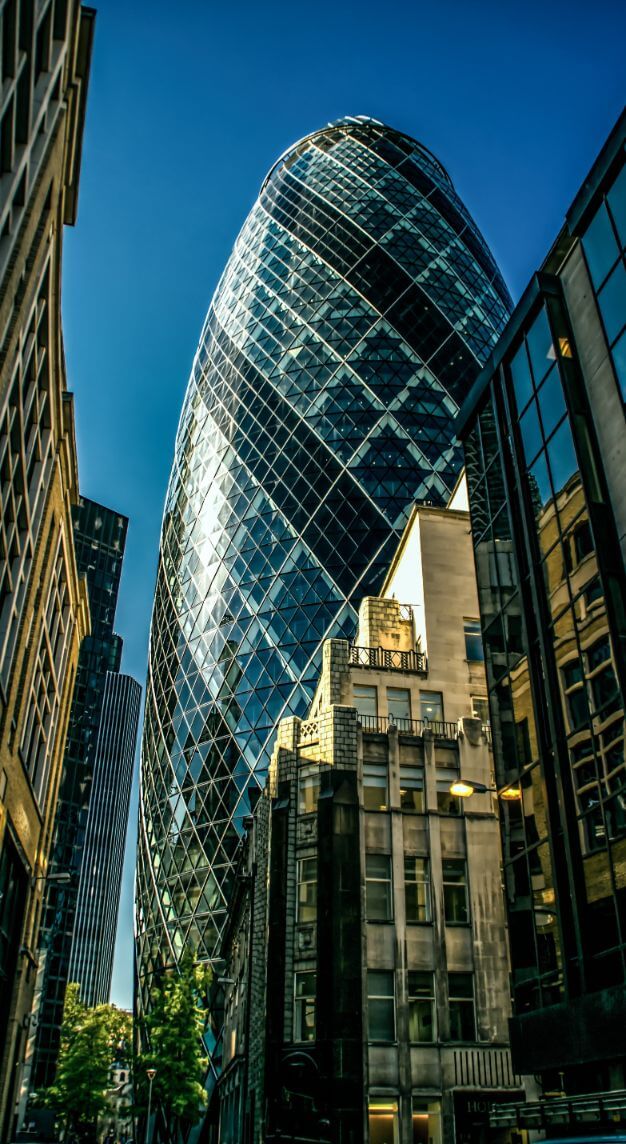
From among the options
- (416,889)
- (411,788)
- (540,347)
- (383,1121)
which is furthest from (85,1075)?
(540,347)

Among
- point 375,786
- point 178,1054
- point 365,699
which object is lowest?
point 178,1054

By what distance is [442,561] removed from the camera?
37094 mm

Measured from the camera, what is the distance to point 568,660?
773 inches

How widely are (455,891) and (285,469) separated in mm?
47854

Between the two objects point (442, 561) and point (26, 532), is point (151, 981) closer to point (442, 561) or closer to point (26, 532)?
point (442, 561)

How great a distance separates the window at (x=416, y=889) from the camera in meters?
27.9

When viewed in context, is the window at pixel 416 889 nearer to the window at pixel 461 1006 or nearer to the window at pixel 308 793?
the window at pixel 461 1006

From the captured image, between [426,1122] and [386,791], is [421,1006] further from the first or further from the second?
[386,791]

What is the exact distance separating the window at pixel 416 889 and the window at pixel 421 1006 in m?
1.59

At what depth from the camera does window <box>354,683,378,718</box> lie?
3309 cm

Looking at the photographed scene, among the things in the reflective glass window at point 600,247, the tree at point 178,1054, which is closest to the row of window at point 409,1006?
the tree at point 178,1054

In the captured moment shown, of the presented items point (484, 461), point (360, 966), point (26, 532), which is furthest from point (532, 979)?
point (26, 532)

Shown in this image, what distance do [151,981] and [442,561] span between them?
45.8 m

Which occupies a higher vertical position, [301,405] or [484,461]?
[301,405]
